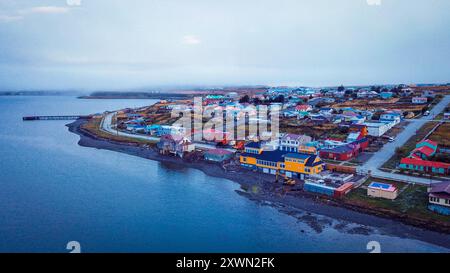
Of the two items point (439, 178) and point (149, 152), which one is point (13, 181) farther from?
point (439, 178)

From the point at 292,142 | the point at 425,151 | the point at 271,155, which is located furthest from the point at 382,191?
the point at 292,142

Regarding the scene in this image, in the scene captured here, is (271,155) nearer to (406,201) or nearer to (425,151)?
(406,201)

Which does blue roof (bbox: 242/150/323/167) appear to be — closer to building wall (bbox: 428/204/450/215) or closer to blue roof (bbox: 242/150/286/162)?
blue roof (bbox: 242/150/286/162)

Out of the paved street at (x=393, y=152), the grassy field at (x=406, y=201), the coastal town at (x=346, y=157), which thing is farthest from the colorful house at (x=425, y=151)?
the grassy field at (x=406, y=201)

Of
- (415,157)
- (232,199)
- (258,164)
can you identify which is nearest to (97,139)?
(258,164)

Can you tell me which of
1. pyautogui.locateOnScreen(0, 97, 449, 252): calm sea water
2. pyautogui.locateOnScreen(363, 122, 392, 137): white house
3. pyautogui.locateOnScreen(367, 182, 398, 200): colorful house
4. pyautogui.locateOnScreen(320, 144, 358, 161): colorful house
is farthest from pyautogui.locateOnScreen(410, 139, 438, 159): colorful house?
pyautogui.locateOnScreen(0, 97, 449, 252): calm sea water

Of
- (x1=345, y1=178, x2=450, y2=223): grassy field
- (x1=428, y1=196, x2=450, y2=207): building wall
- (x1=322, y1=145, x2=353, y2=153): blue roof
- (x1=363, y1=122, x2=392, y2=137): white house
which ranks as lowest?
(x1=345, y1=178, x2=450, y2=223): grassy field
